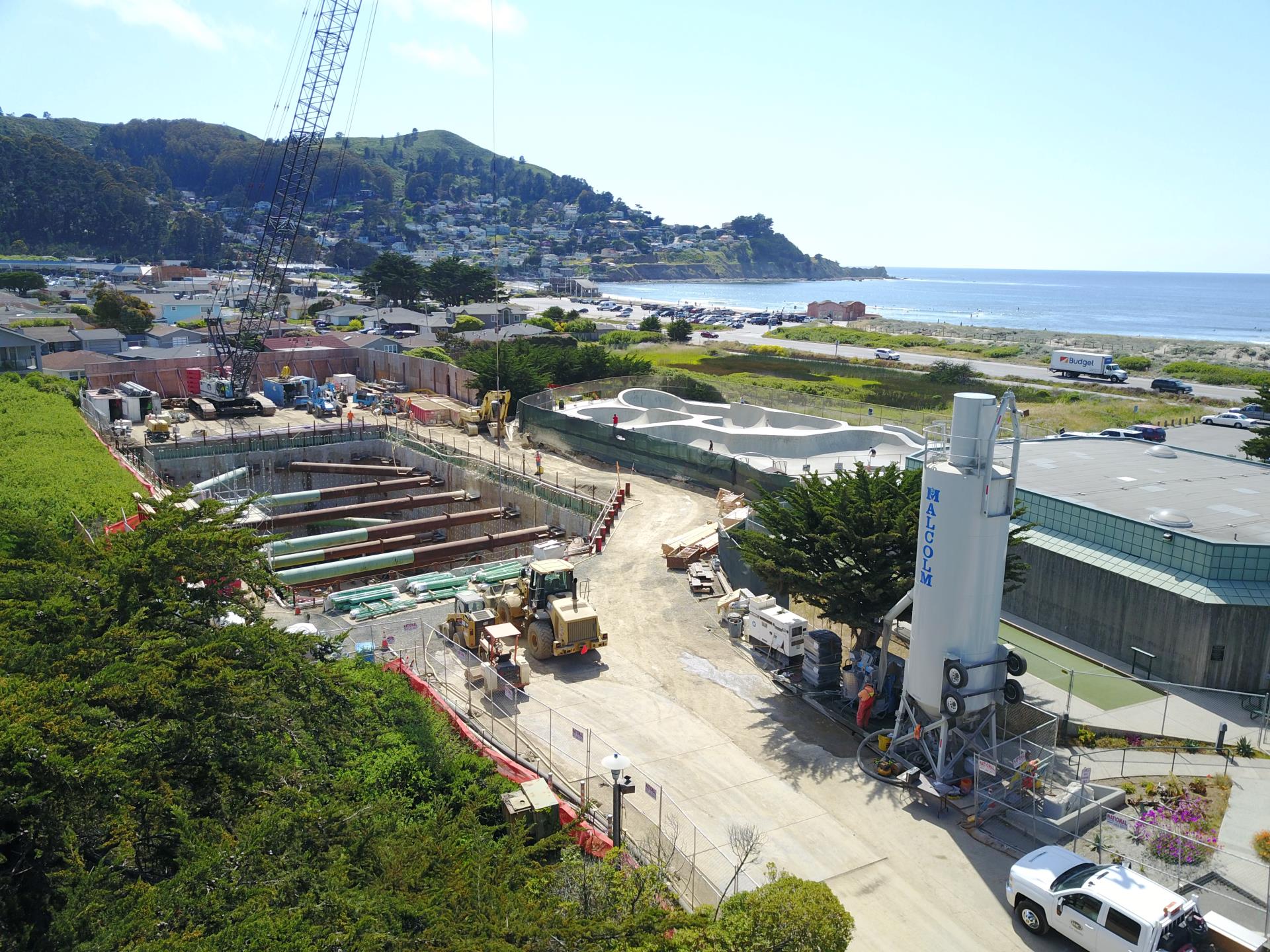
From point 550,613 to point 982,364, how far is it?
256ft

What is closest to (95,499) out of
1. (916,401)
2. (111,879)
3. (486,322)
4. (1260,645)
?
(111,879)

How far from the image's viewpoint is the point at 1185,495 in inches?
1153

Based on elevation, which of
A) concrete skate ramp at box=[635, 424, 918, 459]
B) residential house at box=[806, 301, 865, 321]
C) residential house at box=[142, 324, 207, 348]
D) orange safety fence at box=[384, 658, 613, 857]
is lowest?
orange safety fence at box=[384, 658, 613, 857]

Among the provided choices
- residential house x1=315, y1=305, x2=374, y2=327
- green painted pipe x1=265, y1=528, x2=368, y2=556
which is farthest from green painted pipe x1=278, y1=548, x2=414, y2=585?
residential house x1=315, y1=305, x2=374, y2=327

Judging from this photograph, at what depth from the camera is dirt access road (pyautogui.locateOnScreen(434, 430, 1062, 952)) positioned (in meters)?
16.3

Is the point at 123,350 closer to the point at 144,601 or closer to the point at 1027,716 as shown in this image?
the point at 144,601

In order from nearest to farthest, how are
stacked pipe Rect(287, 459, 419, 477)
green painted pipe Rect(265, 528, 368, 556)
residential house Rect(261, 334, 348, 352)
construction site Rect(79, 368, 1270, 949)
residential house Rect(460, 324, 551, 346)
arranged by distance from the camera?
construction site Rect(79, 368, 1270, 949) < green painted pipe Rect(265, 528, 368, 556) < stacked pipe Rect(287, 459, 419, 477) < residential house Rect(261, 334, 348, 352) < residential house Rect(460, 324, 551, 346)

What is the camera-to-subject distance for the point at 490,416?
59.6m

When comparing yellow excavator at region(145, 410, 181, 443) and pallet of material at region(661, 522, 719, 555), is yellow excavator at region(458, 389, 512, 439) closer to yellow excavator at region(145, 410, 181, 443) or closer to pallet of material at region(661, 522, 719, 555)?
yellow excavator at region(145, 410, 181, 443)

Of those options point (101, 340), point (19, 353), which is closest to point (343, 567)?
point (19, 353)

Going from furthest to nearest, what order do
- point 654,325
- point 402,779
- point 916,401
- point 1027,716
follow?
1. point 654,325
2. point 916,401
3. point 1027,716
4. point 402,779

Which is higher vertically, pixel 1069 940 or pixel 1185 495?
pixel 1185 495

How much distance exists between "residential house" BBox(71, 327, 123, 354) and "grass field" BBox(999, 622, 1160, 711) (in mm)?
78953

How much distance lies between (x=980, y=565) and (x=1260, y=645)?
9.54m
